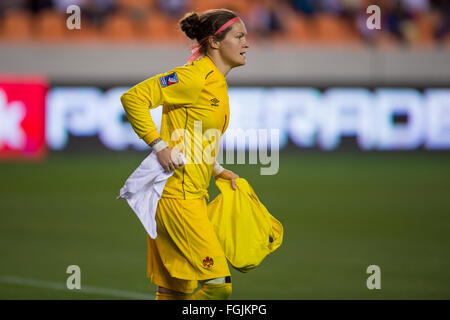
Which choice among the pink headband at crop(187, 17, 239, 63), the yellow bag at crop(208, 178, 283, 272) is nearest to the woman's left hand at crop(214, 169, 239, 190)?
the yellow bag at crop(208, 178, 283, 272)

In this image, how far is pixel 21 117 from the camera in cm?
1625

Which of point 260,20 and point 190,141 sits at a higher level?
point 260,20

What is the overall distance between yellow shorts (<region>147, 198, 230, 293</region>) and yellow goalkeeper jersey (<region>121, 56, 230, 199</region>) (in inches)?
3.9

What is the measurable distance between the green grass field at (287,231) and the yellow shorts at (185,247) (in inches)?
69.6

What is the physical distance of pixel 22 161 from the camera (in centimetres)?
1683

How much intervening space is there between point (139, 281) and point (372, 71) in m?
12.2

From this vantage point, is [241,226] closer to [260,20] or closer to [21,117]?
[21,117]

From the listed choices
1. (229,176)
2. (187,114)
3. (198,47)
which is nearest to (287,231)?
(229,176)

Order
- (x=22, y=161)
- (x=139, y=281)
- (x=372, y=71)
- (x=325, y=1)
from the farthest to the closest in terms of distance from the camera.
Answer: (x=325, y=1)
(x=372, y=71)
(x=22, y=161)
(x=139, y=281)

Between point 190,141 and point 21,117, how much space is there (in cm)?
1222

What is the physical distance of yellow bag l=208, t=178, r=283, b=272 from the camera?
194 inches

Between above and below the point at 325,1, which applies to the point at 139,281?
below

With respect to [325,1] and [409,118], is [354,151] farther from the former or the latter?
[325,1]
